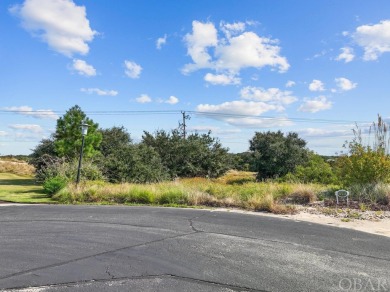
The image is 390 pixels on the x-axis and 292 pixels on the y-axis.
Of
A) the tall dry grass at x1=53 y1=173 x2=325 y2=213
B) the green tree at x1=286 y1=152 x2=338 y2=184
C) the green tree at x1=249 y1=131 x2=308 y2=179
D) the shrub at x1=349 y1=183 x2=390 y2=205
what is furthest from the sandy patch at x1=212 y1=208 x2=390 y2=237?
the green tree at x1=249 y1=131 x2=308 y2=179

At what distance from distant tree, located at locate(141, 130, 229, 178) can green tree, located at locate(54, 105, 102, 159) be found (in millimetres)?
6922

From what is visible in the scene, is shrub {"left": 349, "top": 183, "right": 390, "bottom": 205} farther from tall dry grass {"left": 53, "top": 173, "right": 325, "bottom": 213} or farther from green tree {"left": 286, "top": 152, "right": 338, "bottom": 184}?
green tree {"left": 286, "top": 152, "right": 338, "bottom": 184}

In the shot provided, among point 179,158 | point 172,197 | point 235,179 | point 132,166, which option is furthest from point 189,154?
point 172,197

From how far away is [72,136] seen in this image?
27938mm

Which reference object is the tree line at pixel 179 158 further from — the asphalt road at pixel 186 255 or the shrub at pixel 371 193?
the asphalt road at pixel 186 255

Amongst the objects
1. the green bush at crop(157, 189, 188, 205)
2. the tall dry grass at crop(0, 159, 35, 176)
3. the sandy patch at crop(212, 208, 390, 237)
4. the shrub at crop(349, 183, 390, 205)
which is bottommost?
the sandy patch at crop(212, 208, 390, 237)

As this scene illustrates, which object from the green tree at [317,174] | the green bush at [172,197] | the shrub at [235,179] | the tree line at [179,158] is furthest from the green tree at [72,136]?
the green tree at [317,174]

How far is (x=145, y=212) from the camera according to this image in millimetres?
10891

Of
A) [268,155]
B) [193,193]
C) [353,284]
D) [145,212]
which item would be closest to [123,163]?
[193,193]

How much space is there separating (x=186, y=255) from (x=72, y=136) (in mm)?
24068

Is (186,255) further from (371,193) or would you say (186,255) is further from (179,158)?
(179,158)

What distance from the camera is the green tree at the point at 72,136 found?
1073 inches

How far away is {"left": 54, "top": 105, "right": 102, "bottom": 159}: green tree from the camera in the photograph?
2725cm

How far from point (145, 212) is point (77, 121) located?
1970 centimetres
